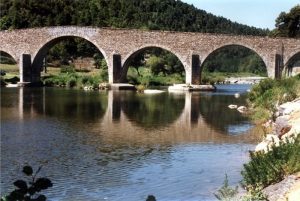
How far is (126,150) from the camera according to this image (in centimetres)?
1267

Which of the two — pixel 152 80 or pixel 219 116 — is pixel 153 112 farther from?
pixel 152 80

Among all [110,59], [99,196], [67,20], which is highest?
[67,20]

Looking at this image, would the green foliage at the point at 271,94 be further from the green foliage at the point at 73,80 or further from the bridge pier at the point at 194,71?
the green foliage at the point at 73,80

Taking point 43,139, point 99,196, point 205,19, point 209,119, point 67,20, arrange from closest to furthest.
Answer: point 99,196
point 43,139
point 209,119
point 67,20
point 205,19

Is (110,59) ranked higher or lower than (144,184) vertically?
higher

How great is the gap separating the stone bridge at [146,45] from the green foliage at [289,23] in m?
17.2

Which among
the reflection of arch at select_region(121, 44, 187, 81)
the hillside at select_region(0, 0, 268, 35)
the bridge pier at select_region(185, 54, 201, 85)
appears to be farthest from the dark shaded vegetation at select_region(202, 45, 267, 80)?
the bridge pier at select_region(185, 54, 201, 85)

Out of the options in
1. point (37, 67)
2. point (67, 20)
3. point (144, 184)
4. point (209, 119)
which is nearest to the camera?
point (144, 184)

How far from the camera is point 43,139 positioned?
1434 centimetres

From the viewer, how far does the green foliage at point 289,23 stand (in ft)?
184

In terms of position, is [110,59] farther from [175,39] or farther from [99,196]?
[99,196]

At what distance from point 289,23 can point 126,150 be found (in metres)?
47.3

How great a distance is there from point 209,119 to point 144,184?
1141 cm

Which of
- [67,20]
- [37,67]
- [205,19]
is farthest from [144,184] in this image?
[205,19]
